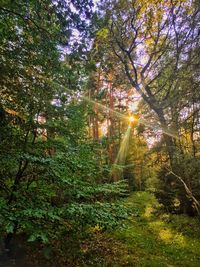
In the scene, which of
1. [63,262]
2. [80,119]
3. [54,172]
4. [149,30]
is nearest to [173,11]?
[149,30]

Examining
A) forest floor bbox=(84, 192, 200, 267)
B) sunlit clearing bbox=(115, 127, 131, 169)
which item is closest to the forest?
forest floor bbox=(84, 192, 200, 267)

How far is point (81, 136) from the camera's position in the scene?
20.6ft

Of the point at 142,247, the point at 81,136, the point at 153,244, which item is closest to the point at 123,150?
the point at 153,244

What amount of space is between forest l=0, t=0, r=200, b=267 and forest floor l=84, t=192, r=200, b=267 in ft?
0.13

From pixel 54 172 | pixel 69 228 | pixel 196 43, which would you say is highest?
pixel 196 43

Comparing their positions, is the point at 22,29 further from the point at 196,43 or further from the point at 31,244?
the point at 196,43

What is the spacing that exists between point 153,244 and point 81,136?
513 centimetres

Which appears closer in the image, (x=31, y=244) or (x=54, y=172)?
(x=54, y=172)

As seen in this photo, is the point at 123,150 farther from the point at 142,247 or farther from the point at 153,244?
the point at 142,247

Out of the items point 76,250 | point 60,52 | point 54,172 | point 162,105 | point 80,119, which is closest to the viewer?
point 54,172

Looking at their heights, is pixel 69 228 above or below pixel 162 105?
below

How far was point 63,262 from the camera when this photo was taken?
6254 mm

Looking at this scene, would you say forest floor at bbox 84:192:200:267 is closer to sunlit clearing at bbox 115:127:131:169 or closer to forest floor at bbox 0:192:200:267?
forest floor at bbox 0:192:200:267

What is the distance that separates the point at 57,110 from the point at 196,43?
25.0 ft
